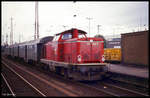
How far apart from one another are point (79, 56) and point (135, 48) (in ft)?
28.2

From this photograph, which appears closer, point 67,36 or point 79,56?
point 79,56

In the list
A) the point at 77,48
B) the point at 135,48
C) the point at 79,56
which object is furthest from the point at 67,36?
the point at 135,48

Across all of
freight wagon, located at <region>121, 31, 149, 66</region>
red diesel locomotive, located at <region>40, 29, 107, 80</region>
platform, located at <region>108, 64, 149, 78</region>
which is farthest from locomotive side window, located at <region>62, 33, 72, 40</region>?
freight wagon, located at <region>121, 31, 149, 66</region>

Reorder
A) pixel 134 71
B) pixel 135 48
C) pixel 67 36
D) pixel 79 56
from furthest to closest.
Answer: pixel 135 48, pixel 134 71, pixel 67 36, pixel 79 56

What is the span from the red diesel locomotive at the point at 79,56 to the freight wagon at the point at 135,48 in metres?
6.50

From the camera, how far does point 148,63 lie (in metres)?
15.9

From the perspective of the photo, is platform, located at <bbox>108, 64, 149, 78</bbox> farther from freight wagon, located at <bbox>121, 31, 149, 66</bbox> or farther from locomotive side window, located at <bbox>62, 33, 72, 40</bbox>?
locomotive side window, located at <bbox>62, 33, 72, 40</bbox>

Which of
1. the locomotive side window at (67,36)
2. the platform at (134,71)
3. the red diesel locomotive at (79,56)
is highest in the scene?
the locomotive side window at (67,36)

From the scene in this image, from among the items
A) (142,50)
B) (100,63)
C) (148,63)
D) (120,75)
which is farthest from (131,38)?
(100,63)

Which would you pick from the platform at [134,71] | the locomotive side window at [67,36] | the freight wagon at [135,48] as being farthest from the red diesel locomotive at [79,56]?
the freight wagon at [135,48]

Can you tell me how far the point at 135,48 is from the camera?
17578mm

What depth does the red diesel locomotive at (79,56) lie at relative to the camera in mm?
10820

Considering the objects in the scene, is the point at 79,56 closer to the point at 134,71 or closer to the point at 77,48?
the point at 77,48

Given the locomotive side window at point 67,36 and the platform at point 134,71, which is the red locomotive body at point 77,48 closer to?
the locomotive side window at point 67,36
